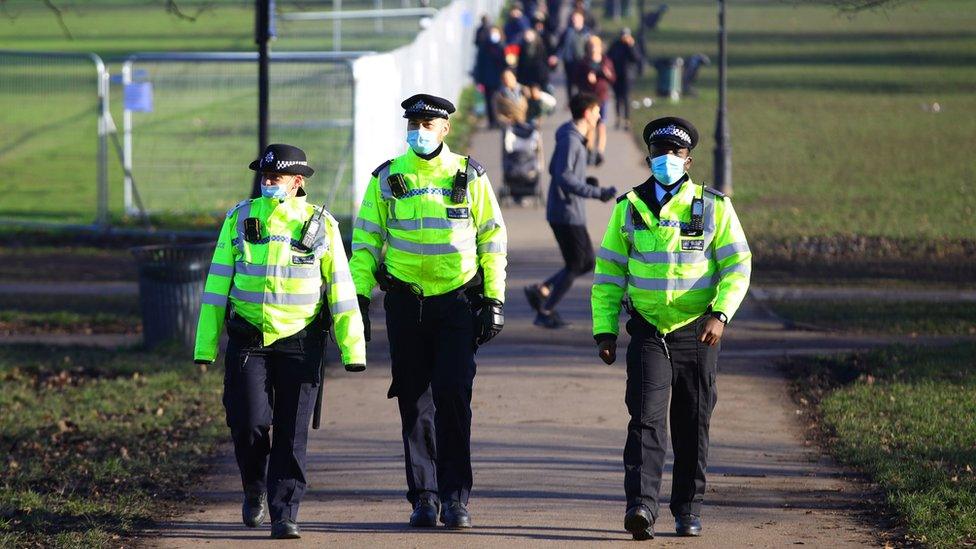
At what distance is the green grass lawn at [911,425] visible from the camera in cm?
730

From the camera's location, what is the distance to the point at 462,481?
23.9ft

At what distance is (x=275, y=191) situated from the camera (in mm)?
6984

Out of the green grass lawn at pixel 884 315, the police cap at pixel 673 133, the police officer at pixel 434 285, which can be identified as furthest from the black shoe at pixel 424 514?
the green grass lawn at pixel 884 315

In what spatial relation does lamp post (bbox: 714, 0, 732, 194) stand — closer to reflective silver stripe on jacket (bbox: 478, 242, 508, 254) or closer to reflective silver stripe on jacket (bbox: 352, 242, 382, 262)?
reflective silver stripe on jacket (bbox: 478, 242, 508, 254)

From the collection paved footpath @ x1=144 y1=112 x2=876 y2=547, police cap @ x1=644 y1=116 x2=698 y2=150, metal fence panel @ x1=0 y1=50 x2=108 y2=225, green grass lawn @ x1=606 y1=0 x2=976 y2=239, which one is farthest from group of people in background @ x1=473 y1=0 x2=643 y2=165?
police cap @ x1=644 y1=116 x2=698 y2=150

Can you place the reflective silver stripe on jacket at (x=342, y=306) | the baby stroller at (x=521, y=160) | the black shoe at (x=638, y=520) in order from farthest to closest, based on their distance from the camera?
the baby stroller at (x=521, y=160) < the reflective silver stripe on jacket at (x=342, y=306) < the black shoe at (x=638, y=520)

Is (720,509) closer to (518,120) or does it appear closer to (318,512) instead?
(318,512)

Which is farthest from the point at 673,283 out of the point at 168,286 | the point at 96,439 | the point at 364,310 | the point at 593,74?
the point at 593,74

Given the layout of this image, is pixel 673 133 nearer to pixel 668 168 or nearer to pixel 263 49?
pixel 668 168

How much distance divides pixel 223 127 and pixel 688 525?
1729cm

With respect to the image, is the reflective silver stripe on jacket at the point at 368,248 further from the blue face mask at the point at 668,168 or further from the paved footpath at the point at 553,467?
the blue face mask at the point at 668,168

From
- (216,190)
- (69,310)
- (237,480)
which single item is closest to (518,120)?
(216,190)

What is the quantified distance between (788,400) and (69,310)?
7.27 meters

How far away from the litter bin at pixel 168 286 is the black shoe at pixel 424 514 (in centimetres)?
558
